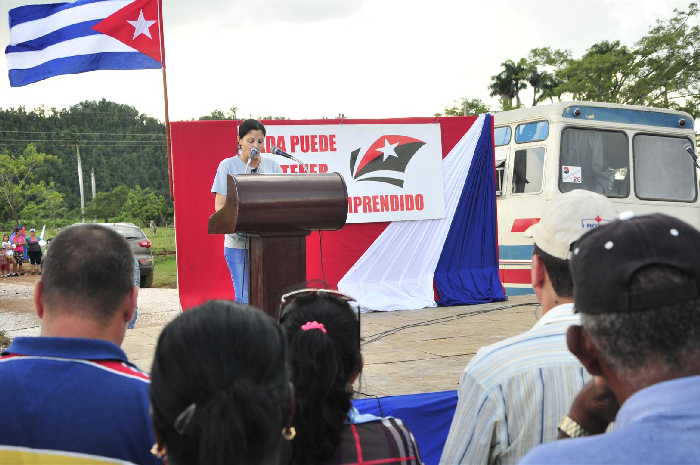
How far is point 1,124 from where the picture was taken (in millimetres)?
63750

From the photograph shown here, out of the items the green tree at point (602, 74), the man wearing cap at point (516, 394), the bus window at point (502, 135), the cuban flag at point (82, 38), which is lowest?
the man wearing cap at point (516, 394)

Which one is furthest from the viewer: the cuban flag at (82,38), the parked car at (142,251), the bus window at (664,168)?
the parked car at (142,251)

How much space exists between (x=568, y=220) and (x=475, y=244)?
6.74m

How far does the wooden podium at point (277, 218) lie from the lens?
3.71m

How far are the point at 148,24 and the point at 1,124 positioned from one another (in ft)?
213

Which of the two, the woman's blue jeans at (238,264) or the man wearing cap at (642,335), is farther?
the woman's blue jeans at (238,264)

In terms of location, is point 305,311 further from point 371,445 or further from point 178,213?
point 178,213

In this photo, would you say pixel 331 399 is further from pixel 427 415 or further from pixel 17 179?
pixel 17 179

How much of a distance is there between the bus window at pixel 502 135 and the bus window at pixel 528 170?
300 mm

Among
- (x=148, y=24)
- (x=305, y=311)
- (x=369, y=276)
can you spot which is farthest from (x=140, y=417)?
(x=369, y=276)

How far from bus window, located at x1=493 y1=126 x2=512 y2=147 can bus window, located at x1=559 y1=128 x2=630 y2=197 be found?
97cm

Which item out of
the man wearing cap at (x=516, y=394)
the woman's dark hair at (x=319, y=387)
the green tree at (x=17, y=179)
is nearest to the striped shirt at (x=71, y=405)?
the woman's dark hair at (x=319, y=387)

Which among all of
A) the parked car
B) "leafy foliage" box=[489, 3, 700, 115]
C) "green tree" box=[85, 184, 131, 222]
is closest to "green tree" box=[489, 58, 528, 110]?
"leafy foliage" box=[489, 3, 700, 115]

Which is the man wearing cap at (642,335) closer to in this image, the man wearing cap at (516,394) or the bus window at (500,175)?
the man wearing cap at (516,394)
